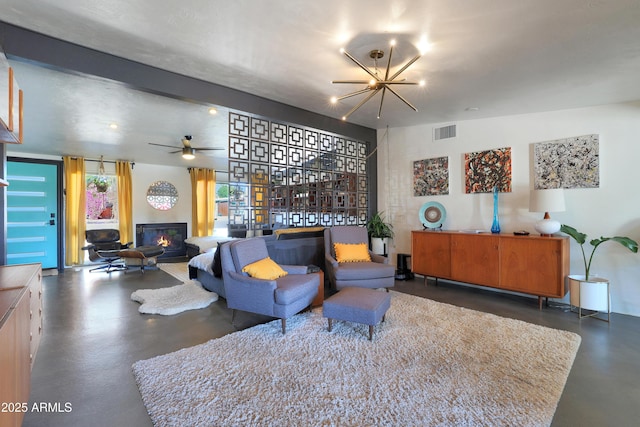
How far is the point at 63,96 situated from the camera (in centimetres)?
348

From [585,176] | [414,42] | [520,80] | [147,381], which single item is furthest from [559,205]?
[147,381]

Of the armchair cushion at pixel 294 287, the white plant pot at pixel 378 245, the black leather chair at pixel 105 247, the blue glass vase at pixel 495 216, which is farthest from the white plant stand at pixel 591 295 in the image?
the black leather chair at pixel 105 247

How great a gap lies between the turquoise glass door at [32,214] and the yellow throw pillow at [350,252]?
6.31 meters

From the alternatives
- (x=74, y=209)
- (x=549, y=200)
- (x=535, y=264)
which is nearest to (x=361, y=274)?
(x=535, y=264)

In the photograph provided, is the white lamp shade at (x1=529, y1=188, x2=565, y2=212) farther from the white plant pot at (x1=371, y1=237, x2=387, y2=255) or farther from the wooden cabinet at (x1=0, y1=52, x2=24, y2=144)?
the wooden cabinet at (x1=0, y1=52, x2=24, y2=144)

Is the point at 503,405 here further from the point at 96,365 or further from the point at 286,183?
the point at 286,183

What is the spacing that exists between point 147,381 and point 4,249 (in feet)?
6.36

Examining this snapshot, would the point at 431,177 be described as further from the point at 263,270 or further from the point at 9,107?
the point at 9,107

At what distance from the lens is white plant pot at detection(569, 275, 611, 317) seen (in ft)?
10.4

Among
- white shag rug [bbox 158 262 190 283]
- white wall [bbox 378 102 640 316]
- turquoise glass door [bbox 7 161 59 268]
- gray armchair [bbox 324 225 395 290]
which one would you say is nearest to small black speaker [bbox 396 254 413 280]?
white wall [bbox 378 102 640 316]

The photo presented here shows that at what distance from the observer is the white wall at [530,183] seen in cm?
348

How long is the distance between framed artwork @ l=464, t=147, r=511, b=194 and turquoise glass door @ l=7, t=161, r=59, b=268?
8.43 metres

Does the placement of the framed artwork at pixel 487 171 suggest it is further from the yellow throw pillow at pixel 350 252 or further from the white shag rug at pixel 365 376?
the white shag rug at pixel 365 376

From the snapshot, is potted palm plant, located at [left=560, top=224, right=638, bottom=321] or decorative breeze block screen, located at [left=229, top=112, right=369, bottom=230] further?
decorative breeze block screen, located at [left=229, top=112, right=369, bottom=230]
